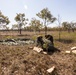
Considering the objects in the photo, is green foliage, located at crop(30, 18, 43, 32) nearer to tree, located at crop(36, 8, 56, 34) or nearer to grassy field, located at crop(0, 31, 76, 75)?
tree, located at crop(36, 8, 56, 34)

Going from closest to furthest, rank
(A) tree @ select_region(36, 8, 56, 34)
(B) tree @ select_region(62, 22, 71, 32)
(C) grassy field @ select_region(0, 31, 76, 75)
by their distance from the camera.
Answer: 1. (C) grassy field @ select_region(0, 31, 76, 75)
2. (A) tree @ select_region(36, 8, 56, 34)
3. (B) tree @ select_region(62, 22, 71, 32)

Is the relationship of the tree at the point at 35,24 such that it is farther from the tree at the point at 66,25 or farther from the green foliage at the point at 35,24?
the tree at the point at 66,25

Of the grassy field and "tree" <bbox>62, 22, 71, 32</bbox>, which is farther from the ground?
"tree" <bbox>62, 22, 71, 32</bbox>

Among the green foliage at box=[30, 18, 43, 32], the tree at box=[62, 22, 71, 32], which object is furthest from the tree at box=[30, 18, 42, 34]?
the tree at box=[62, 22, 71, 32]

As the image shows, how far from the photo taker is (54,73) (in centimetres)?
799

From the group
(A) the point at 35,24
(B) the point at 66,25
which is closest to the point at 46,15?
(A) the point at 35,24

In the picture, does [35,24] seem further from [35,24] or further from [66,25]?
[66,25]

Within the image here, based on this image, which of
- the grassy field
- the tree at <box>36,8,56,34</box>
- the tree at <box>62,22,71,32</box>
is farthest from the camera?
the tree at <box>62,22,71,32</box>

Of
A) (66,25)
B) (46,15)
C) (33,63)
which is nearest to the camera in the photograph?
(33,63)

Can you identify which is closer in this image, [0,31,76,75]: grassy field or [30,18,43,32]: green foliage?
[0,31,76,75]: grassy field

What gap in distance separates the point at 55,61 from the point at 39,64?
1.38 meters

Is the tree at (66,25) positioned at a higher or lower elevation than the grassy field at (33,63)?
higher

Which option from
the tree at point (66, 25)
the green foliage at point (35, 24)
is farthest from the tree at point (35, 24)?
the tree at point (66, 25)

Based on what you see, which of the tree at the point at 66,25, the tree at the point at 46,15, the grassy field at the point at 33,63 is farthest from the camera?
the tree at the point at 66,25
